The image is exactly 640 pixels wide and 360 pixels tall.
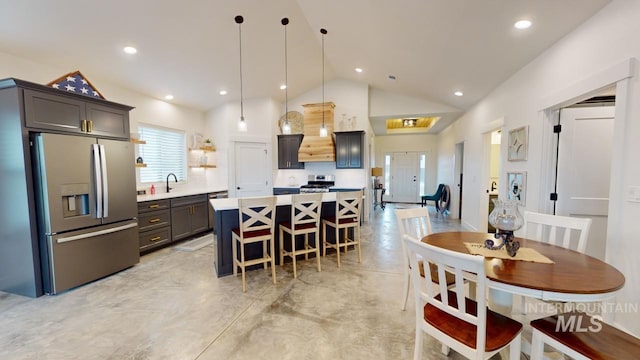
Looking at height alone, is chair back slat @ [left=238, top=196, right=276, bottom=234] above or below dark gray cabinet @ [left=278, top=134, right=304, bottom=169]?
below

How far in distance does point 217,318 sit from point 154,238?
246cm

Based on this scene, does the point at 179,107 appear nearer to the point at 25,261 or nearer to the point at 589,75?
the point at 25,261

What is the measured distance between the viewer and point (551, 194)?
2893mm

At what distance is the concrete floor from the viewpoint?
1.87m

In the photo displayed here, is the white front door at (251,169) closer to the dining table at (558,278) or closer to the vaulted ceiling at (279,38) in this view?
the vaulted ceiling at (279,38)

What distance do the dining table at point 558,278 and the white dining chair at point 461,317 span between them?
0.21m

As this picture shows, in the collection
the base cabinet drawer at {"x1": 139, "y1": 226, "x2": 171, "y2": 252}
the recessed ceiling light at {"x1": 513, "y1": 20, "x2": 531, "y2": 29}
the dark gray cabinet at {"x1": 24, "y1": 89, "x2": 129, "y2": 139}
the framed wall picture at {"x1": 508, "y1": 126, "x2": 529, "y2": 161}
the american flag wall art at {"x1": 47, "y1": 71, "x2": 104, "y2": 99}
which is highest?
the recessed ceiling light at {"x1": 513, "y1": 20, "x2": 531, "y2": 29}

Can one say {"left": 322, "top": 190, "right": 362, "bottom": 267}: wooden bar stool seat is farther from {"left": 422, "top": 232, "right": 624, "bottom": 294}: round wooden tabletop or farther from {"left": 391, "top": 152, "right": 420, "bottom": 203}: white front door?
{"left": 391, "top": 152, "right": 420, "bottom": 203}: white front door

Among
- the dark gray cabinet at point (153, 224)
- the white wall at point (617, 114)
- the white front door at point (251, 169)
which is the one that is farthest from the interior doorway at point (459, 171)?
the dark gray cabinet at point (153, 224)

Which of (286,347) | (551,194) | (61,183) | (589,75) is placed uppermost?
(589,75)

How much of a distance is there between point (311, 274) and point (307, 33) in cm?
377

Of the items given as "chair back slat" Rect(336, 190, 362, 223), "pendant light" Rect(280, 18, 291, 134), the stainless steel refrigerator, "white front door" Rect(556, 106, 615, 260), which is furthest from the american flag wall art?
"white front door" Rect(556, 106, 615, 260)

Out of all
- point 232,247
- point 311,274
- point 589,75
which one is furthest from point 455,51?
point 232,247

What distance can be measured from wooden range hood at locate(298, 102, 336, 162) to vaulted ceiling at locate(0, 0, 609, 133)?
1.01 m
